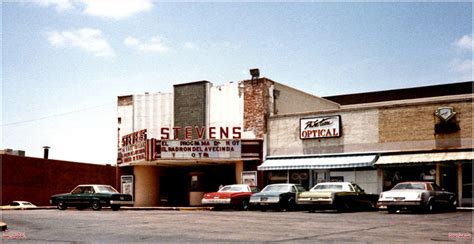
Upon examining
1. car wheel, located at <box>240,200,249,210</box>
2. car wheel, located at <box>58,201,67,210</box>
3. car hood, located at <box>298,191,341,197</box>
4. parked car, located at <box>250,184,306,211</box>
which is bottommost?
car wheel, located at <box>58,201,67,210</box>

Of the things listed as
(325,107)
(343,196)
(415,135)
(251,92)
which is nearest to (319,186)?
(343,196)

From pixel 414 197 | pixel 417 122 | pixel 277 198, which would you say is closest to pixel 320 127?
pixel 417 122

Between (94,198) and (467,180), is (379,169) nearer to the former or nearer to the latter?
(467,180)

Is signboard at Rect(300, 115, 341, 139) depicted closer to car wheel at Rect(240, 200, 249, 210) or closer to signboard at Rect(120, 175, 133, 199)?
car wheel at Rect(240, 200, 249, 210)

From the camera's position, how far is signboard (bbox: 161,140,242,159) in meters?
34.0

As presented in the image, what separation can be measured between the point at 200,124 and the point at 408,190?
17206mm

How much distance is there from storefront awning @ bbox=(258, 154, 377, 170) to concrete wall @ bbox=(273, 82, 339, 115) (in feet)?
11.2

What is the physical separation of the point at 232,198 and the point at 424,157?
31.9 ft

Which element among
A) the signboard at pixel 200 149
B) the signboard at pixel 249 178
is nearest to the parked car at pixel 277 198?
the signboard at pixel 249 178

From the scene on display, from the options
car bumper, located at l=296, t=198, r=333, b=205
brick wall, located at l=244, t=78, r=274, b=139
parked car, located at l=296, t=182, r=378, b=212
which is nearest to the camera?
car bumper, located at l=296, t=198, r=333, b=205

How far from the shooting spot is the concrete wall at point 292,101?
35562 mm

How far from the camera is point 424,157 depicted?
2817cm

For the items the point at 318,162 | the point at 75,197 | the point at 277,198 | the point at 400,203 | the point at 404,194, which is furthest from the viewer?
the point at 318,162

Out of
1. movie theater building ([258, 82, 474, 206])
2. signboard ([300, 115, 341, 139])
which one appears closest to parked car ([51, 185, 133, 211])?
movie theater building ([258, 82, 474, 206])
